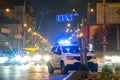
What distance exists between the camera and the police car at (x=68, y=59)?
24.5 meters

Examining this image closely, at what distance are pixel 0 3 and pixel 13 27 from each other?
55.1ft

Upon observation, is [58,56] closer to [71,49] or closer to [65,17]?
[71,49]

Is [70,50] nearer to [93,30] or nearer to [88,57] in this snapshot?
[88,57]

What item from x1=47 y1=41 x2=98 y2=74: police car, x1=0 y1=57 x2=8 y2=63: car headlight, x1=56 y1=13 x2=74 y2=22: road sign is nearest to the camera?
x1=47 y1=41 x2=98 y2=74: police car

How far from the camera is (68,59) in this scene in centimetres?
2456

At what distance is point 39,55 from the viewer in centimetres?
4762

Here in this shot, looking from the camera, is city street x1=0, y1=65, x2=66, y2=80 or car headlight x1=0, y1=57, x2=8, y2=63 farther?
car headlight x1=0, y1=57, x2=8, y2=63

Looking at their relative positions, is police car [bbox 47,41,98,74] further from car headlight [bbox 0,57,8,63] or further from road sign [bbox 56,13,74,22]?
road sign [bbox 56,13,74,22]

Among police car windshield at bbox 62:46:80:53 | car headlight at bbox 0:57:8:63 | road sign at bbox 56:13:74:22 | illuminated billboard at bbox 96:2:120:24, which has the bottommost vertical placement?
car headlight at bbox 0:57:8:63

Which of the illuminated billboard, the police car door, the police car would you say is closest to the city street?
the police car

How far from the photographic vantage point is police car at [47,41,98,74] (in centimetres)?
2448

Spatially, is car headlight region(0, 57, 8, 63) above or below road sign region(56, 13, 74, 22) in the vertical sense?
below

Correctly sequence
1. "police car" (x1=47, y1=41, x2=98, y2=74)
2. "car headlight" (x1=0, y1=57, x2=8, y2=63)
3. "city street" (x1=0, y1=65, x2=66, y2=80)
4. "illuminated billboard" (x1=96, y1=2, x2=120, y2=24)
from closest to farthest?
"city street" (x1=0, y1=65, x2=66, y2=80) → "police car" (x1=47, y1=41, x2=98, y2=74) → "car headlight" (x1=0, y1=57, x2=8, y2=63) → "illuminated billboard" (x1=96, y1=2, x2=120, y2=24)

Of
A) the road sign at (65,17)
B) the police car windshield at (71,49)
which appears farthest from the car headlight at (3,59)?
the police car windshield at (71,49)
